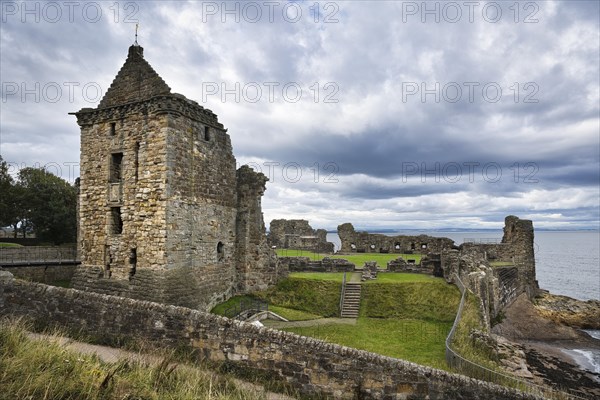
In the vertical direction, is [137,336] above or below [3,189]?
below

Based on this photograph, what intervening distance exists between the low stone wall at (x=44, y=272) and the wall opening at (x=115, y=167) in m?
6.03

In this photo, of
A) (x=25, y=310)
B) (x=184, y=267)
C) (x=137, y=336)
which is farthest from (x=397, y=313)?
(x=25, y=310)

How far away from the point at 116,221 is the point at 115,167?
2599mm

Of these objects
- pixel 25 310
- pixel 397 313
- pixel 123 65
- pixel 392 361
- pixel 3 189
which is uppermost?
pixel 123 65

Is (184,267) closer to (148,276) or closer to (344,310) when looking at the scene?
(148,276)

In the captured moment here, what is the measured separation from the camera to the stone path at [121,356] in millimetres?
7787

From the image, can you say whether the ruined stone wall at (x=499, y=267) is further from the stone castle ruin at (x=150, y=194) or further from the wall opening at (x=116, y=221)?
the wall opening at (x=116, y=221)

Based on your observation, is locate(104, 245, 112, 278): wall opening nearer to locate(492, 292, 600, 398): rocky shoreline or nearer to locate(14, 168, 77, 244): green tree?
locate(492, 292, 600, 398): rocky shoreline

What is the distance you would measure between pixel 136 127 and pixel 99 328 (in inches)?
423

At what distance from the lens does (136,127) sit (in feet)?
57.8

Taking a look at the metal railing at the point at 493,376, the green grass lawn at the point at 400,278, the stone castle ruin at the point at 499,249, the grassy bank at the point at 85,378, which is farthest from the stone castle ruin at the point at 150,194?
the stone castle ruin at the point at 499,249

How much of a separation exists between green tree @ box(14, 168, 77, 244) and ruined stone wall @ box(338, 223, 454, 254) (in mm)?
27084

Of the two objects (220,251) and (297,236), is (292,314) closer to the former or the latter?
(220,251)

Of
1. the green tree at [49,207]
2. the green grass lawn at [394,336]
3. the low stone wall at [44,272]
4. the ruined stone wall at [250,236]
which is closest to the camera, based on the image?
the green grass lawn at [394,336]
